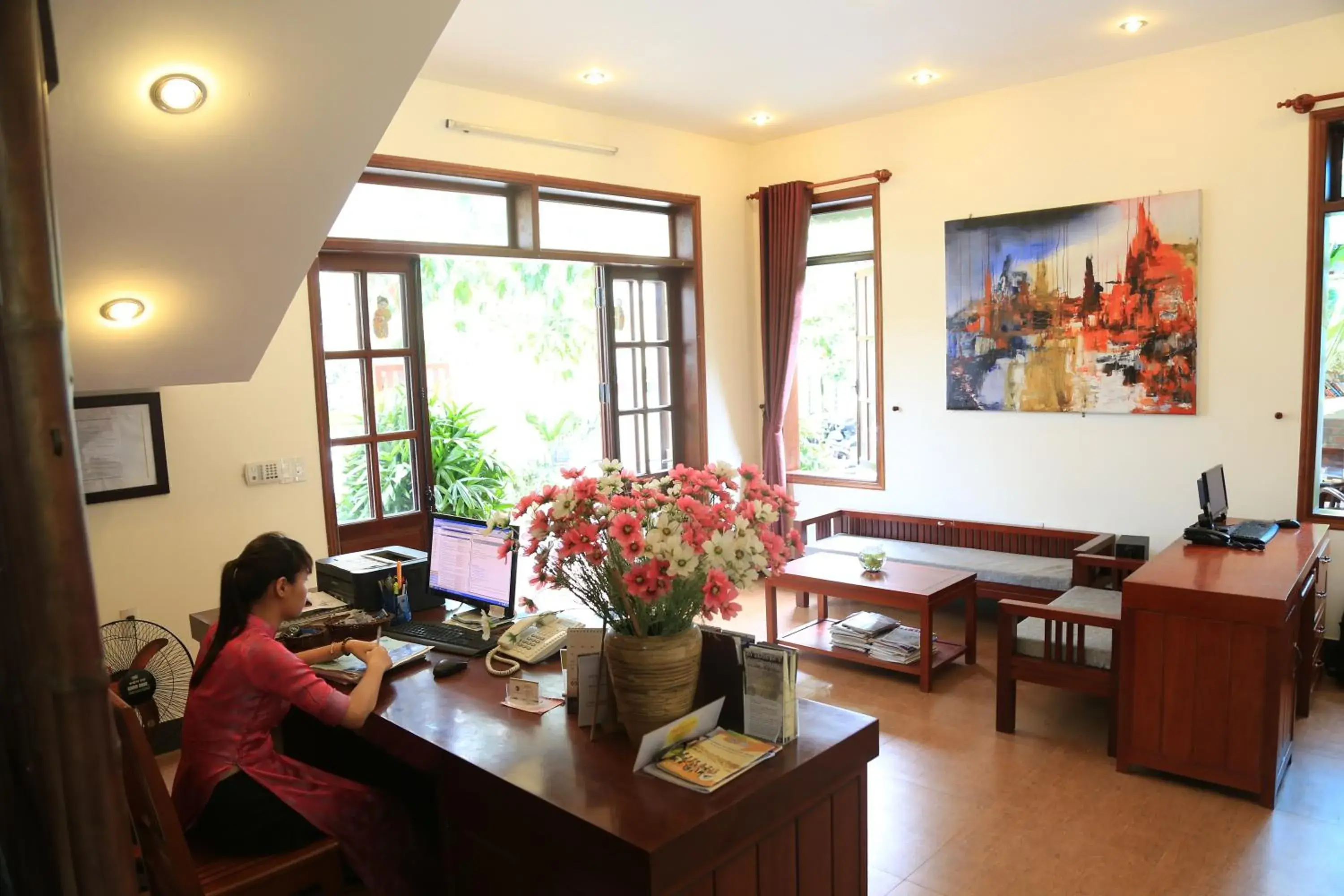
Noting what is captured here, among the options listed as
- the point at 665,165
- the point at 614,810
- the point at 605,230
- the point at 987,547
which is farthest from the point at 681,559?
the point at 665,165

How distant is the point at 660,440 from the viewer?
6.32 metres

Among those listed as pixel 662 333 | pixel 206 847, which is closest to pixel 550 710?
pixel 206 847

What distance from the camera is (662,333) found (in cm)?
630

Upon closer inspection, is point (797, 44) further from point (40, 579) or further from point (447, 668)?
point (40, 579)

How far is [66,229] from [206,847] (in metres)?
1.67

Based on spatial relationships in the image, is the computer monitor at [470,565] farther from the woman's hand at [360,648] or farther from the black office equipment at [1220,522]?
the black office equipment at [1220,522]

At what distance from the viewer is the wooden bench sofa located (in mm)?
4707

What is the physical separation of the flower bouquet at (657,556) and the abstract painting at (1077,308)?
382 centimetres

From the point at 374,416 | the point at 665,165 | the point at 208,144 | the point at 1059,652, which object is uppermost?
the point at 665,165

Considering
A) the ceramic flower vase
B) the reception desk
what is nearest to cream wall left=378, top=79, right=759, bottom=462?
the reception desk

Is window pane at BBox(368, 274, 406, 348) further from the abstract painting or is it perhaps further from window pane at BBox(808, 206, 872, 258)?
the abstract painting

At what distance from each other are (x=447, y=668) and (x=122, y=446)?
2194mm

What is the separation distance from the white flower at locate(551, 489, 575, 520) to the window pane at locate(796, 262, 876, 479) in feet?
15.3

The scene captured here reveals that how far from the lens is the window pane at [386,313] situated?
4.64m
